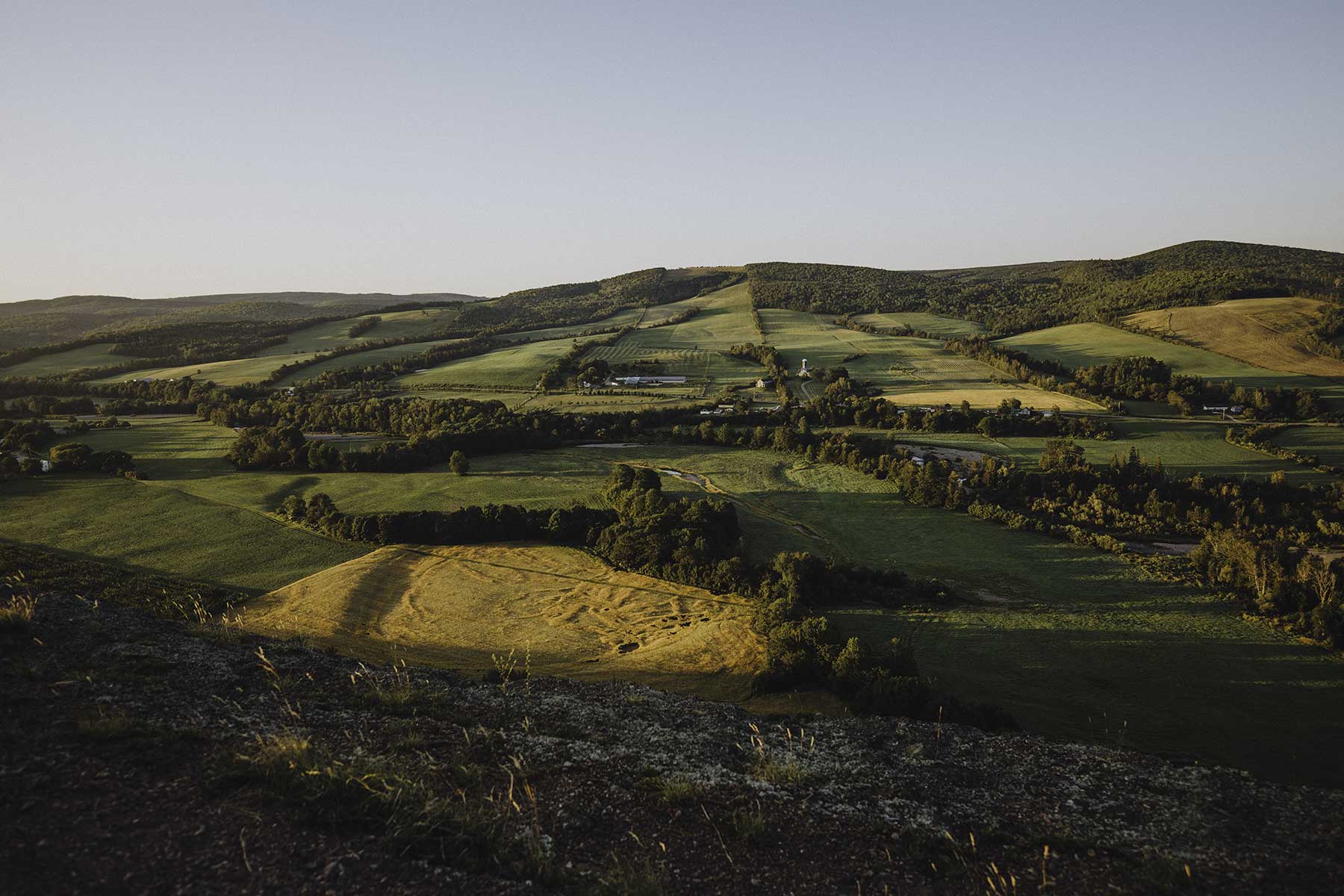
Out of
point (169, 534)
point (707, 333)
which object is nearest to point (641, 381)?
point (707, 333)

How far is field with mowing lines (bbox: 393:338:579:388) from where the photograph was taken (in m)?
123

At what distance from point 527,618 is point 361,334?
156923 mm

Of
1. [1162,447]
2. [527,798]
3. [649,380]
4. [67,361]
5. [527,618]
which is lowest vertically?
[527,618]

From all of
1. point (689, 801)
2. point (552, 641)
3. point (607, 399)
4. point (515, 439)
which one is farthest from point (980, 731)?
point (607, 399)

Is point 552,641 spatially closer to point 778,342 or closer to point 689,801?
point 689,801

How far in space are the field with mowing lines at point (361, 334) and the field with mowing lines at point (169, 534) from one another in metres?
101

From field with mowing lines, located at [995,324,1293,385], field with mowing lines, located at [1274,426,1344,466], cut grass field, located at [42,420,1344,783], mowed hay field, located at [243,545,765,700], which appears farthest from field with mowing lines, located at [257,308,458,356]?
field with mowing lines, located at [1274,426,1344,466]

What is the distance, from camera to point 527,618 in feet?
128

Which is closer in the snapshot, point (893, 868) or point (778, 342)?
point (893, 868)

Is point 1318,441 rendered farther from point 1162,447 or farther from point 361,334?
point 361,334

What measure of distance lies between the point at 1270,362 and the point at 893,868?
13081 cm

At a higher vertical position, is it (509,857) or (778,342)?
(778,342)

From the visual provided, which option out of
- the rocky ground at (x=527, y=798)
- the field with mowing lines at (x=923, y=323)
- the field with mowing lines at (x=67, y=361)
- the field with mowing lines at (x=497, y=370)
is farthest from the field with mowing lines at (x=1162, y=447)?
the field with mowing lines at (x=67, y=361)

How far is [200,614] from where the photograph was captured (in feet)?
111
